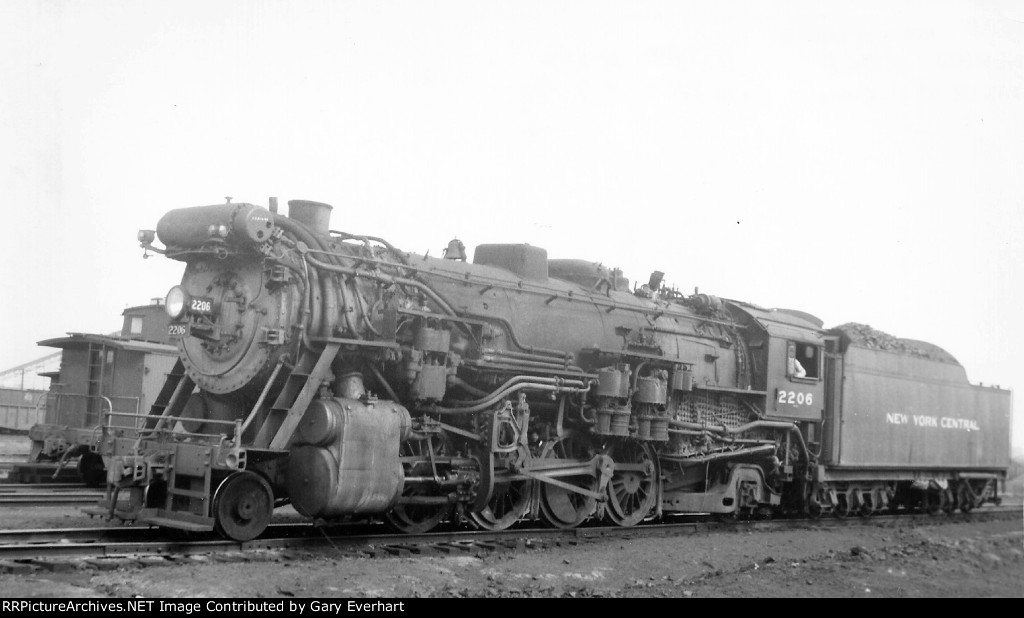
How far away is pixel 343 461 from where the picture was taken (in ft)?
33.1

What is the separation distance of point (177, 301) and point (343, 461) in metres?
2.84

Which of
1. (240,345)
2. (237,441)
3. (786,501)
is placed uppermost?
(240,345)

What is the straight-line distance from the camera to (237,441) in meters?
9.68

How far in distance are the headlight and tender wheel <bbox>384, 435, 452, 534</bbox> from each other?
119 inches

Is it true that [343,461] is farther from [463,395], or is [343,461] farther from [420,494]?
[463,395]

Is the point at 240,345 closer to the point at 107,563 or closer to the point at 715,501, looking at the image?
the point at 107,563

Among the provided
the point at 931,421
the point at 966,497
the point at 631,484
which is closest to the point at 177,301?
the point at 631,484

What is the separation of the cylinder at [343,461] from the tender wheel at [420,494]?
745 mm

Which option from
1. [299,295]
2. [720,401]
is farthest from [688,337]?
[299,295]

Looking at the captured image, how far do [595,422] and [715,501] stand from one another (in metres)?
3.07

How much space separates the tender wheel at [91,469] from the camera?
18.4 meters

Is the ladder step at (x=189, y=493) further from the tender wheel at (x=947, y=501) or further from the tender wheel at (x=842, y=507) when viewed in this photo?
the tender wheel at (x=947, y=501)

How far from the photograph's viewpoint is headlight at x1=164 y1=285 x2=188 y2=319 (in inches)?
430
